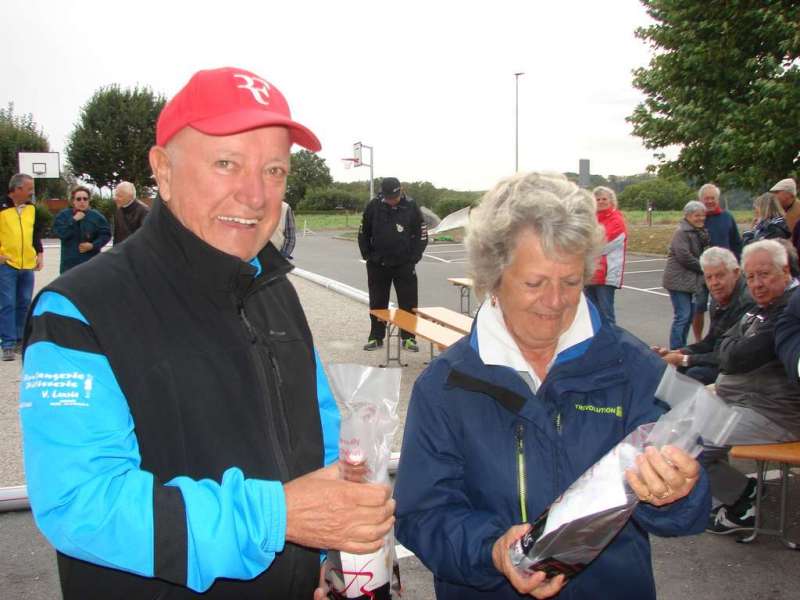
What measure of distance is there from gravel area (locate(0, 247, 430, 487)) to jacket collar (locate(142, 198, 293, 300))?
392 cm

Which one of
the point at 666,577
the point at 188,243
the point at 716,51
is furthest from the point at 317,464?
the point at 716,51

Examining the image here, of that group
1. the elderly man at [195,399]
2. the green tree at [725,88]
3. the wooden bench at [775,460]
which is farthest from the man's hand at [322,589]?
the green tree at [725,88]

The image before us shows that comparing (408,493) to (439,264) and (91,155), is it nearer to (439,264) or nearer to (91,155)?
(439,264)

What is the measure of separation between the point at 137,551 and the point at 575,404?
1165 mm

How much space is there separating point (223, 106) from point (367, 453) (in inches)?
32.9

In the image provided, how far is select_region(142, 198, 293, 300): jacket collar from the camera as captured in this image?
5.22 ft

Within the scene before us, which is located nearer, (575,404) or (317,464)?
(317,464)

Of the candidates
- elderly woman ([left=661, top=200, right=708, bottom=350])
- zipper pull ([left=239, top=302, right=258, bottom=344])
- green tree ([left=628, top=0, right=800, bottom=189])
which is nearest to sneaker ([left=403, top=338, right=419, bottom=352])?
elderly woman ([left=661, top=200, right=708, bottom=350])

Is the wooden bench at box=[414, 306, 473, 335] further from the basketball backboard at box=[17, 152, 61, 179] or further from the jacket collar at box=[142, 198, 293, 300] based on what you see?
the basketball backboard at box=[17, 152, 61, 179]

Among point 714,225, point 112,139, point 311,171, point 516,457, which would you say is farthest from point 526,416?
point 311,171

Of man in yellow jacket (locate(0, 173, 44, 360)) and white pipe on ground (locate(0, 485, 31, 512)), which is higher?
man in yellow jacket (locate(0, 173, 44, 360))

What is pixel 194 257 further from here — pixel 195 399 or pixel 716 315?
pixel 716 315

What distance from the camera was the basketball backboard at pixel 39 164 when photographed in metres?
30.8

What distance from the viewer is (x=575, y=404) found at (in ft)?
6.25
